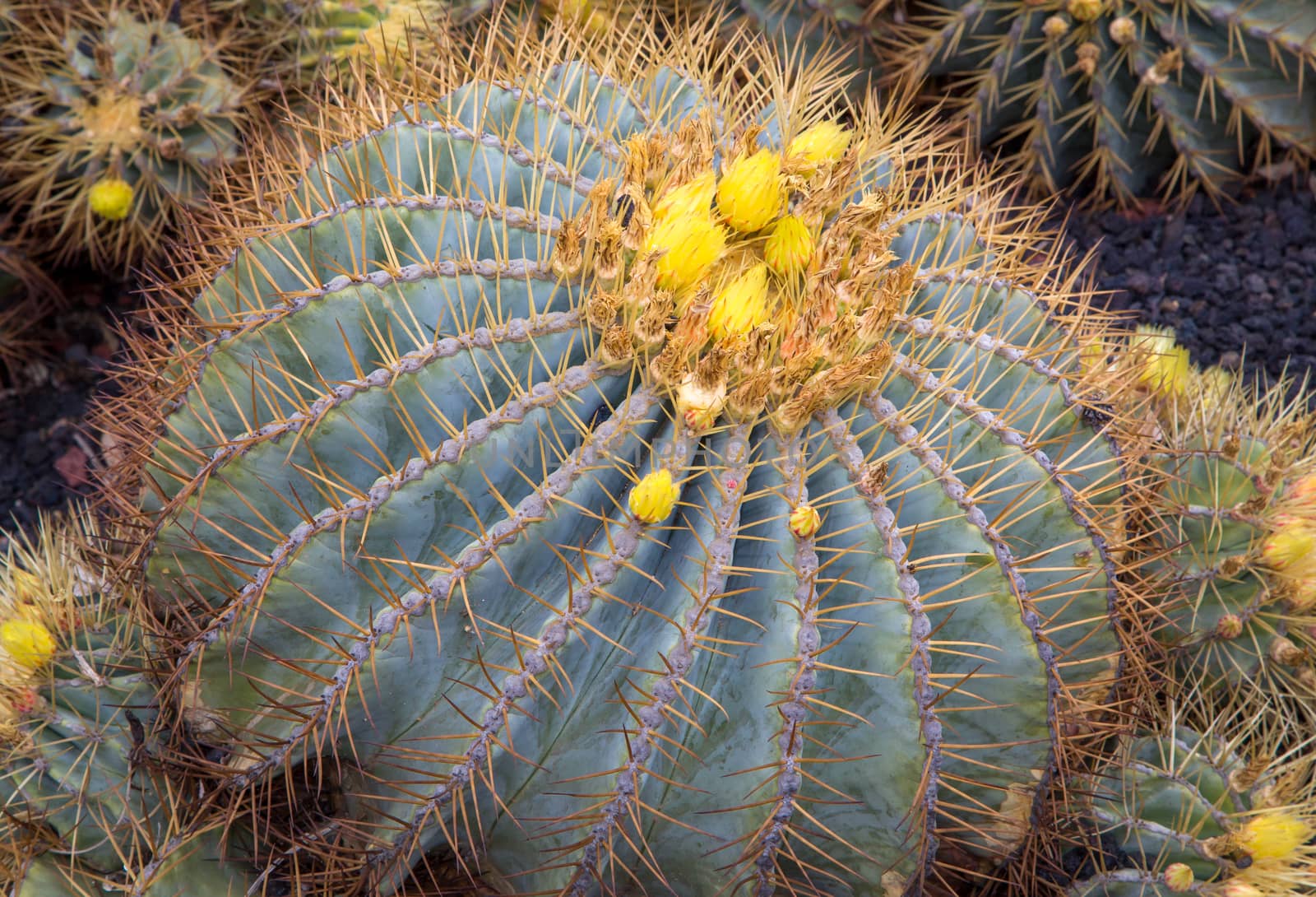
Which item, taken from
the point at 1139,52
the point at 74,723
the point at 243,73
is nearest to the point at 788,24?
the point at 1139,52

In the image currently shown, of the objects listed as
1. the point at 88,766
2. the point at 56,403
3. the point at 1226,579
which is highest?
the point at 1226,579

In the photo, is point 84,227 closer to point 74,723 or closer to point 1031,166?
point 74,723

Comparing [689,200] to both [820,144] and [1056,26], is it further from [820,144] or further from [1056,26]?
[1056,26]

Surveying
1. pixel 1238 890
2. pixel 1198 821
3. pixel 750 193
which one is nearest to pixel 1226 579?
pixel 1198 821

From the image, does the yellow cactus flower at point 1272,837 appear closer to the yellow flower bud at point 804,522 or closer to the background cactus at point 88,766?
the yellow flower bud at point 804,522

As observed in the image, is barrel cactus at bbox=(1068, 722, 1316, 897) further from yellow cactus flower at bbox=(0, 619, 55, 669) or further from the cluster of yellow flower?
yellow cactus flower at bbox=(0, 619, 55, 669)

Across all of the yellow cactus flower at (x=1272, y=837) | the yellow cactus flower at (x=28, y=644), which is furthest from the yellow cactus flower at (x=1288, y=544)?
the yellow cactus flower at (x=28, y=644)

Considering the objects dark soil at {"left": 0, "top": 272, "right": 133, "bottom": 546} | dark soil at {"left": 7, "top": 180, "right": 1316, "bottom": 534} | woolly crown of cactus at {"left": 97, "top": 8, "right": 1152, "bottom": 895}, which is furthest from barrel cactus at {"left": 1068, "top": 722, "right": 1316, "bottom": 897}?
dark soil at {"left": 0, "top": 272, "right": 133, "bottom": 546}

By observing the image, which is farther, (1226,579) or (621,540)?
(1226,579)
